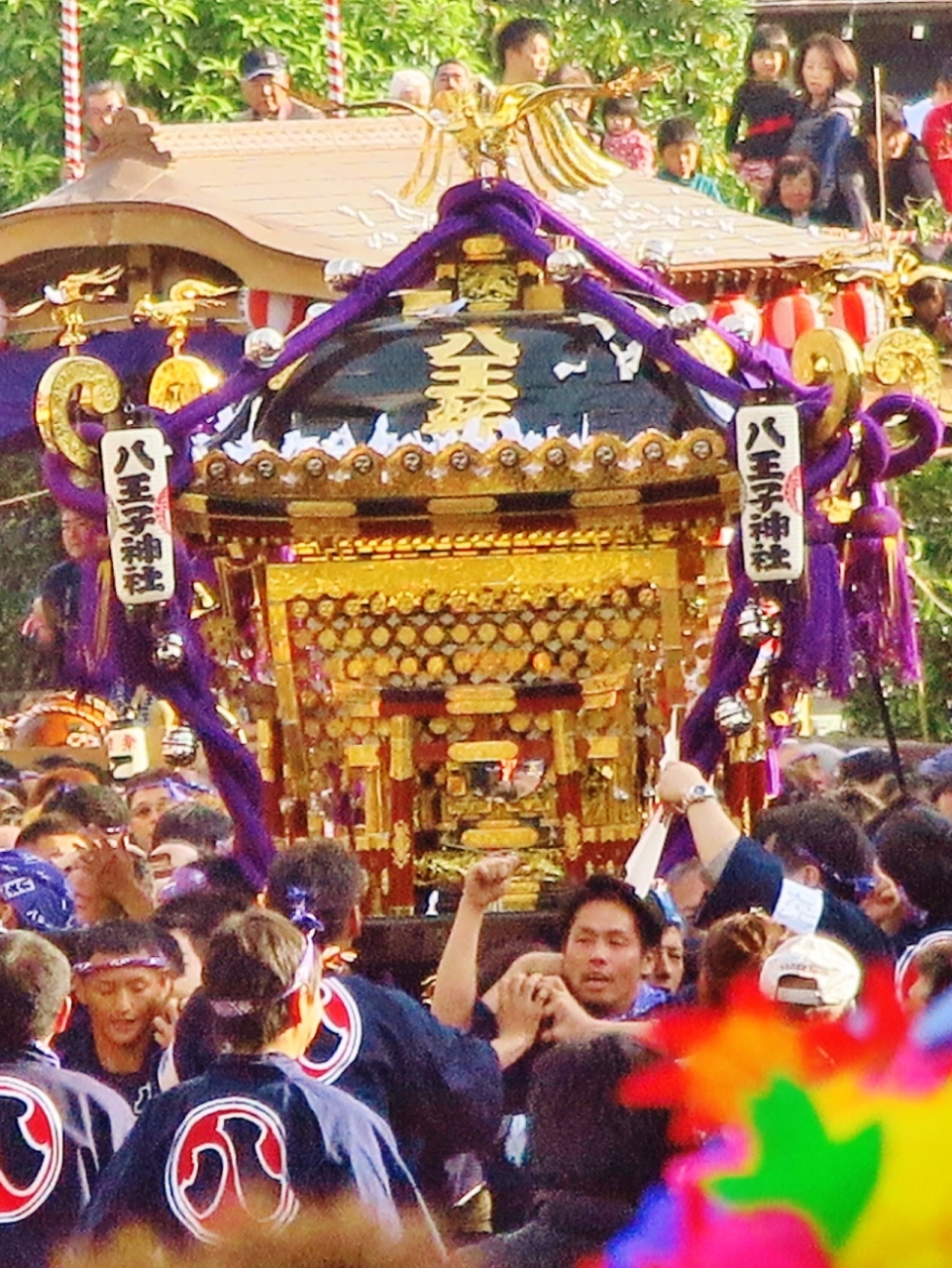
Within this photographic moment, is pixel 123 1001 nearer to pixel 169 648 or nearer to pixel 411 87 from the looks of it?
pixel 169 648

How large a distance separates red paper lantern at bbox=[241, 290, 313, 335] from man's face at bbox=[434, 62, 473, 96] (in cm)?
81

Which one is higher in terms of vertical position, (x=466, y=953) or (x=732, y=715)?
(x=732, y=715)

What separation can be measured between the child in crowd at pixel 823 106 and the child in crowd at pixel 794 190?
281mm

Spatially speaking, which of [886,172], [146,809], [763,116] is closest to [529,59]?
[763,116]

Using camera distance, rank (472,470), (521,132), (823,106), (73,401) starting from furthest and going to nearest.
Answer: (823,106)
(521,132)
(73,401)
(472,470)

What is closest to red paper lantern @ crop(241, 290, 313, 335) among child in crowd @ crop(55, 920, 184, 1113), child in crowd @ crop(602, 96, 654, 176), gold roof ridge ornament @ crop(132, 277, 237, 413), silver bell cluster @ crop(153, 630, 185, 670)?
gold roof ridge ornament @ crop(132, 277, 237, 413)

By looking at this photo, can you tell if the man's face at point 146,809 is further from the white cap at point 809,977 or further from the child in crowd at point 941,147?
the child in crowd at point 941,147

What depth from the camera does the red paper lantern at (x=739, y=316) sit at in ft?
24.9

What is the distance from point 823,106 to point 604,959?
25.3 feet

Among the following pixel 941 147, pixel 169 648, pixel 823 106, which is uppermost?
pixel 823 106

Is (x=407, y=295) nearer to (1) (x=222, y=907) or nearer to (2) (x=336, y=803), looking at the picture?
(2) (x=336, y=803)

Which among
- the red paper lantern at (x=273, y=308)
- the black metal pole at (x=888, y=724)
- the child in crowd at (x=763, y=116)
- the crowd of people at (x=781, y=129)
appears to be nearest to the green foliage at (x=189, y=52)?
the crowd of people at (x=781, y=129)

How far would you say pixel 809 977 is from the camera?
14.9ft

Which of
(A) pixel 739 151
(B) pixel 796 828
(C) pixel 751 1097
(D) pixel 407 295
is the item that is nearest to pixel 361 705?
(D) pixel 407 295
